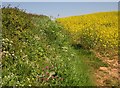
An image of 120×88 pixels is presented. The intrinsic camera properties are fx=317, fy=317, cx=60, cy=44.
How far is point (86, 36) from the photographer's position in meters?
17.9

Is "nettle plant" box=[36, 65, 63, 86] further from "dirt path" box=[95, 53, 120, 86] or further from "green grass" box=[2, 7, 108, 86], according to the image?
"dirt path" box=[95, 53, 120, 86]

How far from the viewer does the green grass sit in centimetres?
965

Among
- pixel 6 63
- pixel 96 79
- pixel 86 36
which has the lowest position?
pixel 96 79

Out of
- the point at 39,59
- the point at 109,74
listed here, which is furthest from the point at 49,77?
the point at 109,74

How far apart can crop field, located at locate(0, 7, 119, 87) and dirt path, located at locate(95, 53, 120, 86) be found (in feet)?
0.15

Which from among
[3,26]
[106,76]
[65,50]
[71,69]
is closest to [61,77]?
[71,69]

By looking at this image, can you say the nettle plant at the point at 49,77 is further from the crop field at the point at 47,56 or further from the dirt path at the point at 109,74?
the dirt path at the point at 109,74

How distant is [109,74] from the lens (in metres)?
12.6

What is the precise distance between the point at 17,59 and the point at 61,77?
1937 millimetres

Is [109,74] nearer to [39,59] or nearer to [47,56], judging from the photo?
[47,56]

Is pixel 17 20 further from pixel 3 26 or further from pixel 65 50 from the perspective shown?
pixel 65 50

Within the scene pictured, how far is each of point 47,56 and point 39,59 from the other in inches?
28.6

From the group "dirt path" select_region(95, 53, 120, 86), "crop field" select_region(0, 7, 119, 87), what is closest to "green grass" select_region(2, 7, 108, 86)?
"crop field" select_region(0, 7, 119, 87)

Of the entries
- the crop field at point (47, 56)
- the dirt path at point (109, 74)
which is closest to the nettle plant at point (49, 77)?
the crop field at point (47, 56)
